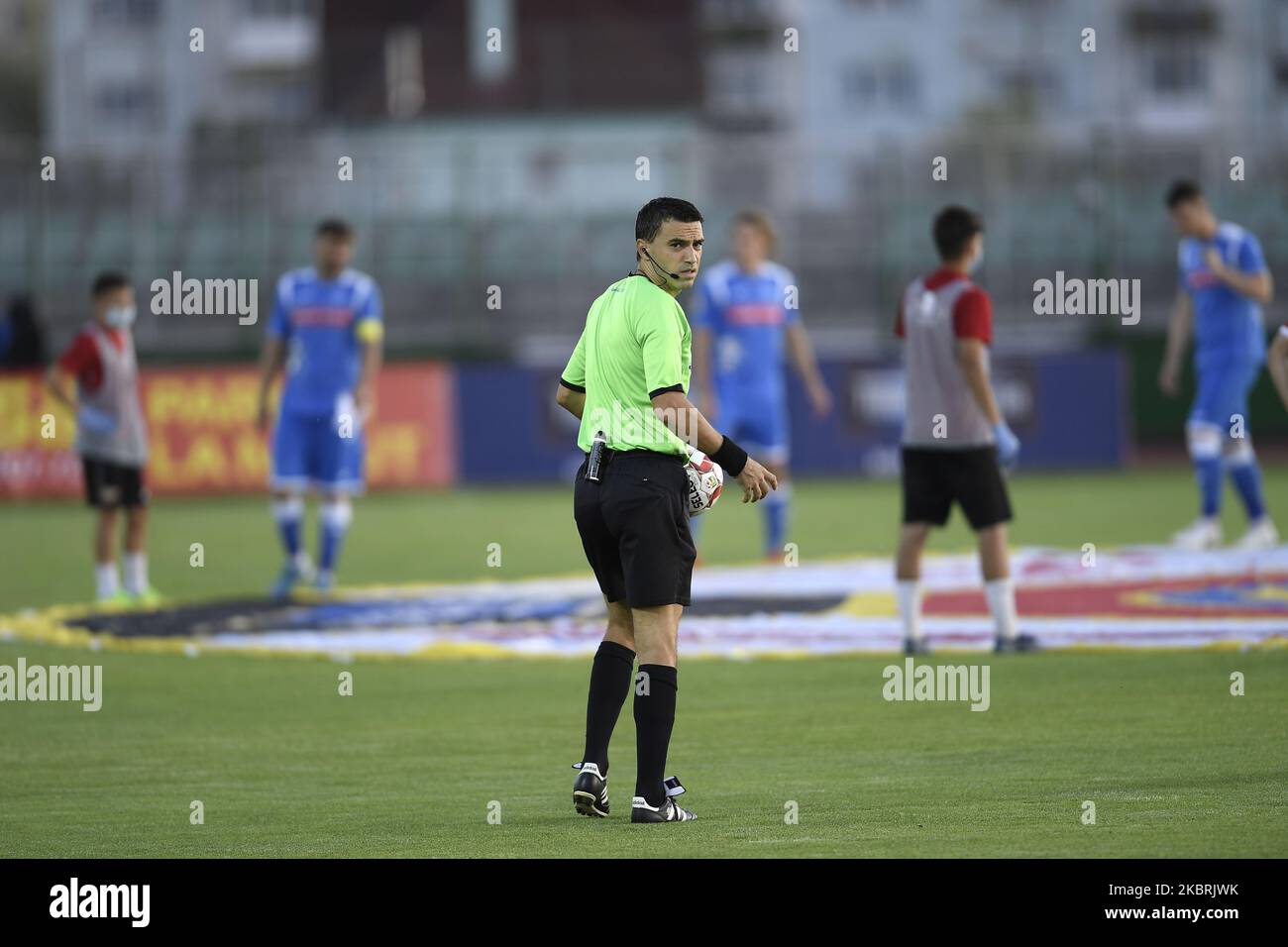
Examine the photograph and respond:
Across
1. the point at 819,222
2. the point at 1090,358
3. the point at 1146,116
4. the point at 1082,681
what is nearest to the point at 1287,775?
the point at 1082,681

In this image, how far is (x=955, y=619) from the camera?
44.6 ft

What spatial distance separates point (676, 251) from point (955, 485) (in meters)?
4.51

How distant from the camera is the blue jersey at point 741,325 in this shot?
56.9 ft

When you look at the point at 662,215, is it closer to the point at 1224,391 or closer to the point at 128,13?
the point at 1224,391

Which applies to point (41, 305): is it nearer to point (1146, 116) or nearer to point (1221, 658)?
point (1221, 658)

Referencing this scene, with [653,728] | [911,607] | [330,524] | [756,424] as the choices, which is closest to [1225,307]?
[756,424]

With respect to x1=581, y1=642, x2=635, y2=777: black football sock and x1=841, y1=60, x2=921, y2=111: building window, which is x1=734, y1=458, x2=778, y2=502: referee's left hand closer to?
x1=581, y1=642, x2=635, y2=777: black football sock

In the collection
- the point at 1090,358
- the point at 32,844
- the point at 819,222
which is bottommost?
the point at 32,844

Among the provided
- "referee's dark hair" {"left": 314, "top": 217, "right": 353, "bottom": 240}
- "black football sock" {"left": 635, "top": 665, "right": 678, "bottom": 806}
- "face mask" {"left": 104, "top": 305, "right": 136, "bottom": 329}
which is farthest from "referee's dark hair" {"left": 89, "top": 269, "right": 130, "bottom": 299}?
"black football sock" {"left": 635, "top": 665, "right": 678, "bottom": 806}

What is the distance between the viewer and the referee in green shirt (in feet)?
25.2

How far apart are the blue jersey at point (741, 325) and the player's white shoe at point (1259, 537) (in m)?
3.73

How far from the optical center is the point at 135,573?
15703 mm

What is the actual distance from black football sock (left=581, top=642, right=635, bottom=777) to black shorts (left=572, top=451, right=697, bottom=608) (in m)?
0.24
